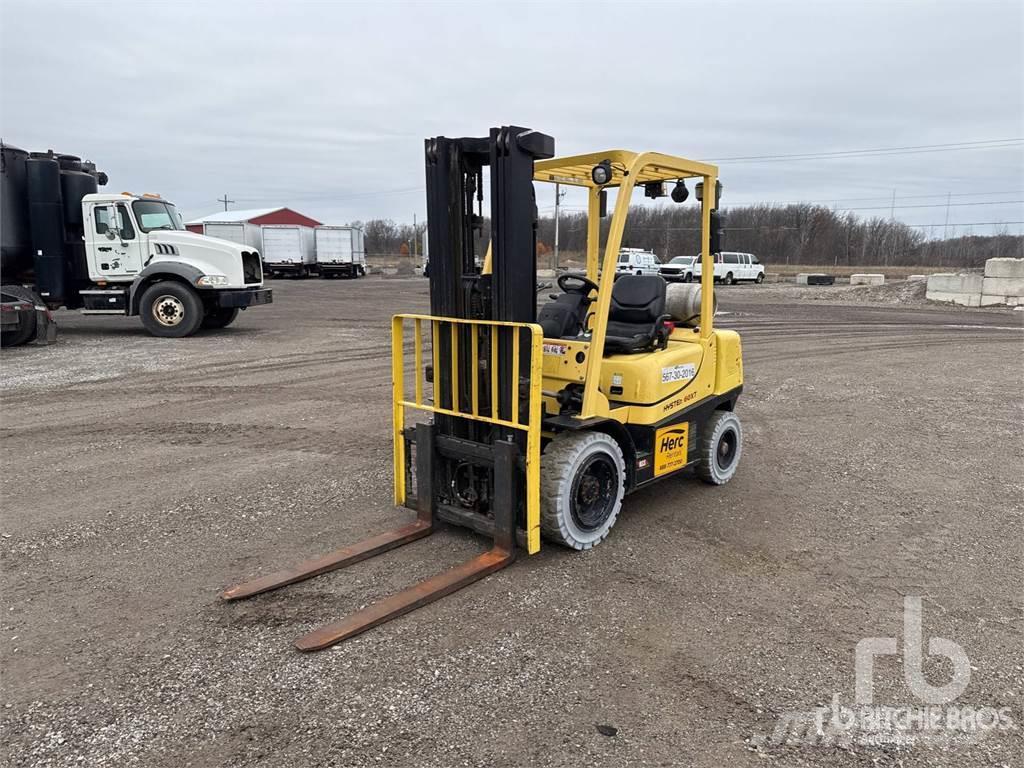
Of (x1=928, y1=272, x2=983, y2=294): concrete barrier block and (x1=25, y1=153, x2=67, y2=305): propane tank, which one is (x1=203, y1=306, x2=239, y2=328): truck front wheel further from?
(x1=928, y1=272, x2=983, y2=294): concrete barrier block

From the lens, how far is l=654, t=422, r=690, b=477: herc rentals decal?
535 cm

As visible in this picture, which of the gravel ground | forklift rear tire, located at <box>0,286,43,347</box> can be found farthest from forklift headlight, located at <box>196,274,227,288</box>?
the gravel ground

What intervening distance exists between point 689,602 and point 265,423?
5.66 m

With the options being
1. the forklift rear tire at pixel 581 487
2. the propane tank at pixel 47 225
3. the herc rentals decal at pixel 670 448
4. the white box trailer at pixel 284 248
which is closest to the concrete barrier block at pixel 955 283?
the herc rentals decal at pixel 670 448

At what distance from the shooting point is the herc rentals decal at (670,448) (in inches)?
211

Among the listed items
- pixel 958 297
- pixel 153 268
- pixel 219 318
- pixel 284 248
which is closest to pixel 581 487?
pixel 153 268

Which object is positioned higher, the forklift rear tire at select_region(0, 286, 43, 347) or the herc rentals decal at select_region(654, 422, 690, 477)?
the forklift rear tire at select_region(0, 286, 43, 347)

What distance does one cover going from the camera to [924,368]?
12992 mm

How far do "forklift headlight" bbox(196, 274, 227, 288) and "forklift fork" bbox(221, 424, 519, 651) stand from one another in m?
12.3

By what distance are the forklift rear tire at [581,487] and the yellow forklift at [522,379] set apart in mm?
11

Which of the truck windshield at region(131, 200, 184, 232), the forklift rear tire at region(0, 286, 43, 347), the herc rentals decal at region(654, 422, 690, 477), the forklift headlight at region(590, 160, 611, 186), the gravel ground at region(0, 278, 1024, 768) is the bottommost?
the gravel ground at region(0, 278, 1024, 768)

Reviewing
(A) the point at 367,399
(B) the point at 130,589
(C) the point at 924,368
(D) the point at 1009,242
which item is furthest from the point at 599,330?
(D) the point at 1009,242

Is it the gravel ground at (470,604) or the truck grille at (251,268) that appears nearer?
the gravel ground at (470,604)

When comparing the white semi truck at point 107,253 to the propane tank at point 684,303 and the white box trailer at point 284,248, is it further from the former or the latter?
the white box trailer at point 284,248
